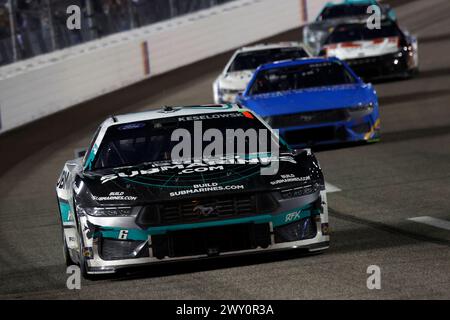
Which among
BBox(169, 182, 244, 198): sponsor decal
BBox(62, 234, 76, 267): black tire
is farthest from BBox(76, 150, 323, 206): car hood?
BBox(62, 234, 76, 267): black tire

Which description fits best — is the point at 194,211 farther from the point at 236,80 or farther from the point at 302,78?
the point at 236,80

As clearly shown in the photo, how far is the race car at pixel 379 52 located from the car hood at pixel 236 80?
2947 millimetres

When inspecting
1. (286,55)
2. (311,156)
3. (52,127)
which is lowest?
(52,127)

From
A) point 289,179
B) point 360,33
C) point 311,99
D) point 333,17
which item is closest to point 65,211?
point 289,179

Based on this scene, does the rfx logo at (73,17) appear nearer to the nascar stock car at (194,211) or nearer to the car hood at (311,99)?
the car hood at (311,99)

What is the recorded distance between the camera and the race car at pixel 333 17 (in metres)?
30.5

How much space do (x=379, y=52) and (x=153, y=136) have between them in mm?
16320

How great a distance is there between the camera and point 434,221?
1036cm

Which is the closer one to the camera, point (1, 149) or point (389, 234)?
point (389, 234)

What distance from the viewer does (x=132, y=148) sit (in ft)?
31.9

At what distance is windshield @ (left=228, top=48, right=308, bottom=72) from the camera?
930 inches

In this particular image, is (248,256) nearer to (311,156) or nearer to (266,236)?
(266,236)

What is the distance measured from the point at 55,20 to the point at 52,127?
3.71 m
